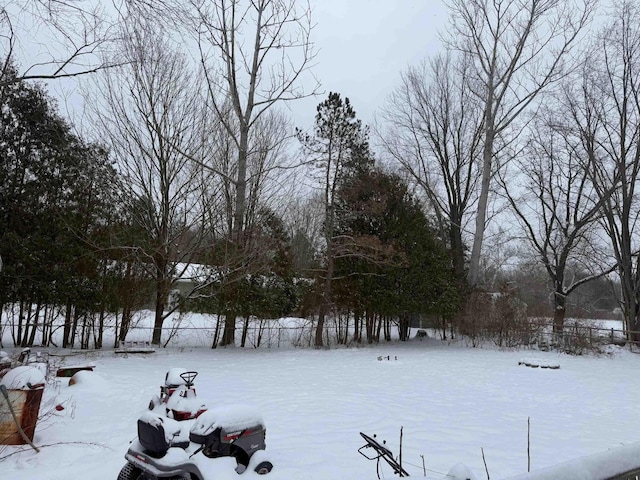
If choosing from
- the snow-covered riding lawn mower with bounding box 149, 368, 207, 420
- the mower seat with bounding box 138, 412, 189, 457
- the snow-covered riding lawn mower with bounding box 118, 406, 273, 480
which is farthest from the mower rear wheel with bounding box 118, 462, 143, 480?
the snow-covered riding lawn mower with bounding box 149, 368, 207, 420

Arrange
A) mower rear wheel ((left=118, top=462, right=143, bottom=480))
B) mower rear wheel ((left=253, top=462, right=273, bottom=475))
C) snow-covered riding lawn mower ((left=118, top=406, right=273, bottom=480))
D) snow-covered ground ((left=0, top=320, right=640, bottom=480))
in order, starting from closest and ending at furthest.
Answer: snow-covered riding lawn mower ((left=118, top=406, right=273, bottom=480)) < mower rear wheel ((left=118, top=462, right=143, bottom=480)) < mower rear wheel ((left=253, top=462, right=273, bottom=475)) < snow-covered ground ((left=0, top=320, right=640, bottom=480))

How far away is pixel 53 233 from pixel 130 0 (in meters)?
10.4

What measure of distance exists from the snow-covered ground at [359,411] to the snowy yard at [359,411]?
2cm

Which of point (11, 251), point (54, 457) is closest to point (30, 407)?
point (54, 457)

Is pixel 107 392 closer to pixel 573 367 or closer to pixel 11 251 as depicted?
pixel 11 251

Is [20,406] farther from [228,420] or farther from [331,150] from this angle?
[331,150]

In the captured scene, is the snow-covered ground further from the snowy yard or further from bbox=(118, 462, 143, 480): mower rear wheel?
bbox=(118, 462, 143, 480): mower rear wheel

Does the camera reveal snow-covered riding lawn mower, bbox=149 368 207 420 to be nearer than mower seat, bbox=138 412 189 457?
No

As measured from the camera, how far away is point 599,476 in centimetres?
162

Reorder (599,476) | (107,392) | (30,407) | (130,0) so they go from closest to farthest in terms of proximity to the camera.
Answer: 1. (599,476)
2. (130,0)
3. (30,407)
4. (107,392)

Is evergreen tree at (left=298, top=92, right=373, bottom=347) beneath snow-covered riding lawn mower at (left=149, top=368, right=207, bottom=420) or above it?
above

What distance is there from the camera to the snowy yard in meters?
4.49

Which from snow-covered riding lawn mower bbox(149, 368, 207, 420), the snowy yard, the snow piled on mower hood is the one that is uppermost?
the snow piled on mower hood

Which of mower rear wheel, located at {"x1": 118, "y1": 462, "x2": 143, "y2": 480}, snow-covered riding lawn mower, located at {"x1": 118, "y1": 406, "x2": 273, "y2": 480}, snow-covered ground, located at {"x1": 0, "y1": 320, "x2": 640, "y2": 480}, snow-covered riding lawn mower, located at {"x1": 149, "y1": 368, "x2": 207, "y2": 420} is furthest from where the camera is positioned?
→ snow-covered riding lawn mower, located at {"x1": 149, "y1": 368, "x2": 207, "y2": 420}
